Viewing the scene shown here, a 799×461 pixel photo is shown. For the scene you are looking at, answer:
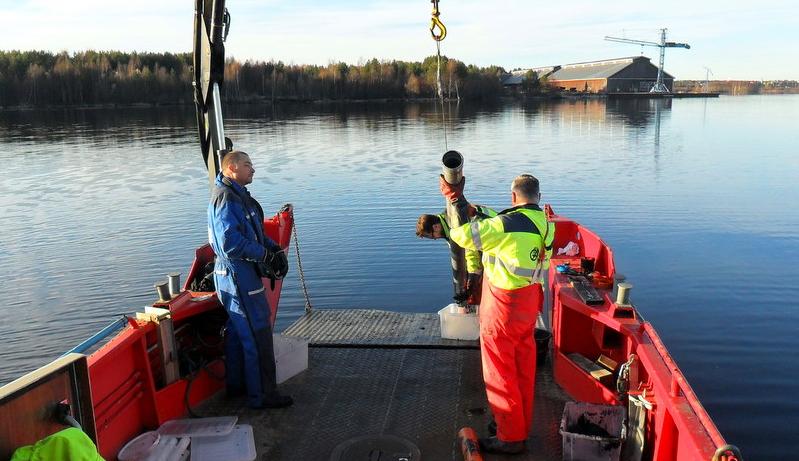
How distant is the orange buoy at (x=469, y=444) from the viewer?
3.35 meters

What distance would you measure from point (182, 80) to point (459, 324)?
66959 millimetres

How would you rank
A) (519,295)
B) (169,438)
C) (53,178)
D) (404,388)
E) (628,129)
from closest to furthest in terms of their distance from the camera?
(519,295) → (169,438) → (404,388) → (53,178) → (628,129)

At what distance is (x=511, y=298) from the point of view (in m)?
3.34

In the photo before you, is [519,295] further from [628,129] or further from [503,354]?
[628,129]

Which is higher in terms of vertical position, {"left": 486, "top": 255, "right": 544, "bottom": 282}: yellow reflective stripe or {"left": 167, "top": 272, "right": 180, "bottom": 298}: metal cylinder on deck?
{"left": 486, "top": 255, "right": 544, "bottom": 282}: yellow reflective stripe

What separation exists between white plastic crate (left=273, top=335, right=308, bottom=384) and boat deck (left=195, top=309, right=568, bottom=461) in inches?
2.3

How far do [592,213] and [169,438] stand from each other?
10.9 metres

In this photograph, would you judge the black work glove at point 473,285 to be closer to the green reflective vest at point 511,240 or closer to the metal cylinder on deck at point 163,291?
the green reflective vest at point 511,240

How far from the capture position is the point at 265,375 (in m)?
4.07

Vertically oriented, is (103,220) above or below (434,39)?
below

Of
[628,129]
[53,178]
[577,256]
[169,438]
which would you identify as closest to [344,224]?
[577,256]

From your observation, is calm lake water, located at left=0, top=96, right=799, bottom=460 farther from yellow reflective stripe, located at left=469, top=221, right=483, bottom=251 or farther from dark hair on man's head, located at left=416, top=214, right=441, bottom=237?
yellow reflective stripe, located at left=469, top=221, right=483, bottom=251

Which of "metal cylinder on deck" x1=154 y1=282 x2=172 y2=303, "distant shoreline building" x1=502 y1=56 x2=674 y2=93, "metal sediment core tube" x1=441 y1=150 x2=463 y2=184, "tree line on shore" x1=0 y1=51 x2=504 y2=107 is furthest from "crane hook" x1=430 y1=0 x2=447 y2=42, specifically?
"distant shoreline building" x1=502 y1=56 x2=674 y2=93

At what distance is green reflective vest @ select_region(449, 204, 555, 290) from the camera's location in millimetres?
3240
